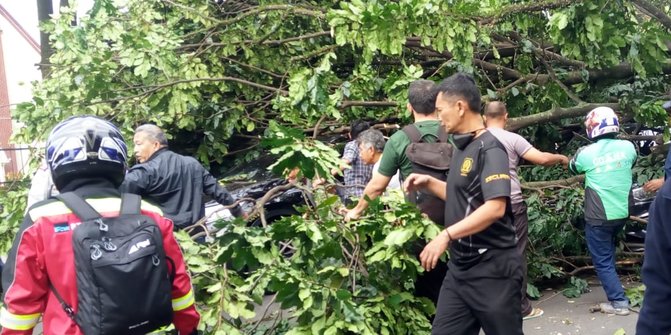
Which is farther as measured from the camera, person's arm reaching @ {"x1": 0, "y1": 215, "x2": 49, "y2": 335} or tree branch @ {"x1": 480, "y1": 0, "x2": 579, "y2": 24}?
tree branch @ {"x1": 480, "y1": 0, "x2": 579, "y2": 24}

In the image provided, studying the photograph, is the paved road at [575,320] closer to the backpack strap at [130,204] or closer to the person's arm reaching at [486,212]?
the person's arm reaching at [486,212]

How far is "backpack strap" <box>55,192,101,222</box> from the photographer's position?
90.4 inches

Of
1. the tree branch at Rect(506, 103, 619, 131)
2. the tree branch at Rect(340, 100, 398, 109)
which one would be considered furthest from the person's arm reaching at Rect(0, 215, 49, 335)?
the tree branch at Rect(506, 103, 619, 131)

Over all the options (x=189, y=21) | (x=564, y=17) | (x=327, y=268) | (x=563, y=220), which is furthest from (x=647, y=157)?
(x=189, y=21)

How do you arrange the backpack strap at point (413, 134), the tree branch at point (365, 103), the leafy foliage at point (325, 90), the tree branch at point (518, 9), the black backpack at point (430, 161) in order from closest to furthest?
1. the leafy foliage at point (325, 90)
2. the black backpack at point (430, 161)
3. the backpack strap at point (413, 134)
4. the tree branch at point (518, 9)
5. the tree branch at point (365, 103)

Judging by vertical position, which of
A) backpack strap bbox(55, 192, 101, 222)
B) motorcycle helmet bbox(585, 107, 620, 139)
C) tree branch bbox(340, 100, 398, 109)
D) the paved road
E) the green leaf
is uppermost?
backpack strap bbox(55, 192, 101, 222)

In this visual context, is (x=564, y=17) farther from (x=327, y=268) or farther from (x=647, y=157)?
(x=327, y=268)

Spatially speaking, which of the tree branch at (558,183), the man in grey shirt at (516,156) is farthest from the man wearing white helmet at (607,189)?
the tree branch at (558,183)

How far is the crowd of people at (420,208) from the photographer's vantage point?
89.0 inches

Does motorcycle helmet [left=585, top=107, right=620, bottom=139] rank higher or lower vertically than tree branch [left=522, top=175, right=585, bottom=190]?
higher

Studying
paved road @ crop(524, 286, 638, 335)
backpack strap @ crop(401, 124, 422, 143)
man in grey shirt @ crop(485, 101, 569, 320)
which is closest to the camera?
backpack strap @ crop(401, 124, 422, 143)

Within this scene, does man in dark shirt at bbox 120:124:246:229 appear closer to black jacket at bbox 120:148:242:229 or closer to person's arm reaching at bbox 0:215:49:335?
black jacket at bbox 120:148:242:229

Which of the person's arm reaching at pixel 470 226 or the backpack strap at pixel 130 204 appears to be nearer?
the backpack strap at pixel 130 204

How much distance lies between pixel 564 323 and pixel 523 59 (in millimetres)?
3309
